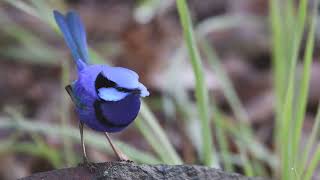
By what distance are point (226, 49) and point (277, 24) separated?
5.04ft

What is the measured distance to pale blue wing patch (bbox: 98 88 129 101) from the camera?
1.42 metres

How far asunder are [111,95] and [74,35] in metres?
0.40

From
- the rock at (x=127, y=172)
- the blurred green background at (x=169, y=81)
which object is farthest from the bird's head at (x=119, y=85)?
the blurred green background at (x=169, y=81)

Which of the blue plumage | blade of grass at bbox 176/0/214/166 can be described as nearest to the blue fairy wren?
the blue plumage

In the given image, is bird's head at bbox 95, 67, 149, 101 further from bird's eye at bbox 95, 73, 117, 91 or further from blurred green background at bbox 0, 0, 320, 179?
blurred green background at bbox 0, 0, 320, 179

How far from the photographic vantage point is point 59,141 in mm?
3197

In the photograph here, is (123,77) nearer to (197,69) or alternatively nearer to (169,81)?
(197,69)

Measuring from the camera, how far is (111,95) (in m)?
1.43

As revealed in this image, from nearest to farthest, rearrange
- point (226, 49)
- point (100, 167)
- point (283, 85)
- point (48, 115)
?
point (100, 167), point (283, 85), point (48, 115), point (226, 49)

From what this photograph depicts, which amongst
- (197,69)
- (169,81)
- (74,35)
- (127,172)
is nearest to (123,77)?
(127,172)

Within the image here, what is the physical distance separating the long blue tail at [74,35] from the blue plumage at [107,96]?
0.40 feet

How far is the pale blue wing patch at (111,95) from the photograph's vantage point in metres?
1.42

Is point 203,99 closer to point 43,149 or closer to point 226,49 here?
point 43,149


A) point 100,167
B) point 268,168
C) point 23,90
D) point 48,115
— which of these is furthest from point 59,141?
point 100,167
